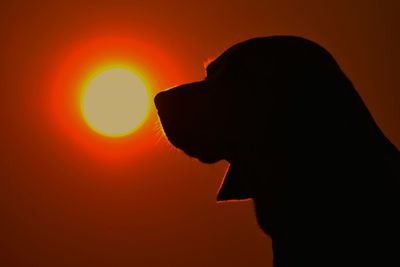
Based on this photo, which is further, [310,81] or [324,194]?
[310,81]

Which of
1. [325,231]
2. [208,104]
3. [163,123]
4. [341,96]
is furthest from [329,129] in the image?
[163,123]

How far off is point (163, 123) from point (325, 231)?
50 centimetres

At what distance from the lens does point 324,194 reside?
1.15m

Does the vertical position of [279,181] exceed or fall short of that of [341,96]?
it falls short

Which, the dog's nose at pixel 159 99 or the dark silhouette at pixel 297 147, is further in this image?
the dog's nose at pixel 159 99

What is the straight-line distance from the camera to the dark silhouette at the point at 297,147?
1.10 metres

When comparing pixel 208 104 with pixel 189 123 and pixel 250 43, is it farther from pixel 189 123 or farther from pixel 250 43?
pixel 250 43

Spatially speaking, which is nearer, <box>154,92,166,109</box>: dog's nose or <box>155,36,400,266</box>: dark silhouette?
<box>155,36,400,266</box>: dark silhouette

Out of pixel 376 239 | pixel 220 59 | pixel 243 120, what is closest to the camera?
pixel 376 239

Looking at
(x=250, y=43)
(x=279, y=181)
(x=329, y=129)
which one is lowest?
(x=279, y=181)

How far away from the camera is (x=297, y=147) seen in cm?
121

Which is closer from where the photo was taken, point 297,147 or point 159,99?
point 297,147

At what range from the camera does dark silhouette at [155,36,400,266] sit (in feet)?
3.61

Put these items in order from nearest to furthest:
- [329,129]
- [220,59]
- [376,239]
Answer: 1. [376,239]
2. [329,129]
3. [220,59]
